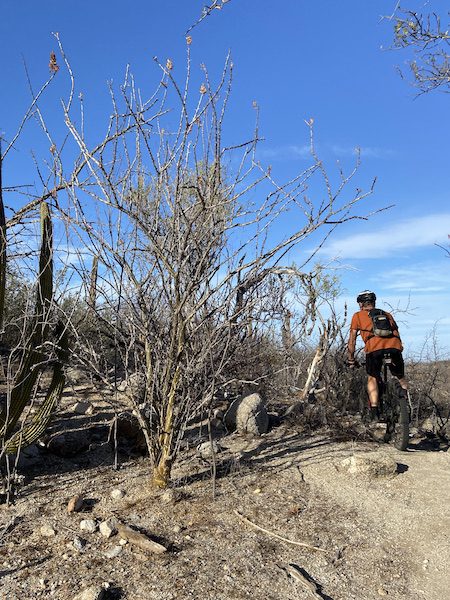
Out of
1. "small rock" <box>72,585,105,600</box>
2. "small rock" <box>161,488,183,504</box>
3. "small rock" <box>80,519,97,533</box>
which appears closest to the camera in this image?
"small rock" <box>72,585,105,600</box>

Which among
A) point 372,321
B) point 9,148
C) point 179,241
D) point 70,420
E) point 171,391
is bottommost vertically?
point 70,420

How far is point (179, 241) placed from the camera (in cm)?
393

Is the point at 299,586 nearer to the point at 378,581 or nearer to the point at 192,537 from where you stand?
the point at 378,581

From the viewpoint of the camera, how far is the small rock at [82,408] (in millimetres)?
6090

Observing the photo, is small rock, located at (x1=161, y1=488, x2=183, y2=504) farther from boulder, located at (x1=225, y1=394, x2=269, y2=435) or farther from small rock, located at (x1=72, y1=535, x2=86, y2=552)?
boulder, located at (x1=225, y1=394, x2=269, y2=435)

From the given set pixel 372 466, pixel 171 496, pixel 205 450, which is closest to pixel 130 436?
pixel 205 450

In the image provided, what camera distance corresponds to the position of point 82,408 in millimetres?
6148

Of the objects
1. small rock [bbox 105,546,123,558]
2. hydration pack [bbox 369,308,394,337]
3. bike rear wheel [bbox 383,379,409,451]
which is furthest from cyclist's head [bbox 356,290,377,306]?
small rock [bbox 105,546,123,558]

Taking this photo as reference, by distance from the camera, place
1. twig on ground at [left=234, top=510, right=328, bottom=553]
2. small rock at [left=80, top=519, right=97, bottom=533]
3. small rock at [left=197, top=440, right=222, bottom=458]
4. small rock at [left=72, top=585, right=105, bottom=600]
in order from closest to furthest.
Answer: small rock at [left=72, top=585, right=105, bottom=600] → twig on ground at [left=234, top=510, right=328, bottom=553] → small rock at [left=80, top=519, right=97, bottom=533] → small rock at [left=197, top=440, right=222, bottom=458]

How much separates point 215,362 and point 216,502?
3.60ft

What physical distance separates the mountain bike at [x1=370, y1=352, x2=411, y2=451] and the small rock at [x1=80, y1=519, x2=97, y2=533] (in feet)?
10.5

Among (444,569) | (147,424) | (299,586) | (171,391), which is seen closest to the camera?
(299,586)

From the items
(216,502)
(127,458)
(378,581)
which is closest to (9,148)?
(127,458)

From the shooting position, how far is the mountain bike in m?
5.42
